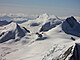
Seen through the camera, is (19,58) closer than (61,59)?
No

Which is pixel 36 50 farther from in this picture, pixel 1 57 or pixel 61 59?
pixel 61 59

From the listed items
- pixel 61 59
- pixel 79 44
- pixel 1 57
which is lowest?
pixel 1 57

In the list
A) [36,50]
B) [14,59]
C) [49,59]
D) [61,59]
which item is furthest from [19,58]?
[61,59]

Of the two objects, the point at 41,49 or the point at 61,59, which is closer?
the point at 61,59

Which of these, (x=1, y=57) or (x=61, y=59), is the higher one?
(x=61, y=59)

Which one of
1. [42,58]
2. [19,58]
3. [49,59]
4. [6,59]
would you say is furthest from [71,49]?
[6,59]

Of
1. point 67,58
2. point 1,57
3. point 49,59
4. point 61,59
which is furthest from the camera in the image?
point 1,57

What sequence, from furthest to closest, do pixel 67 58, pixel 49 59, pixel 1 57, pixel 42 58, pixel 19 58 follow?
pixel 1 57 < pixel 19 58 < pixel 42 58 < pixel 49 59 < pixel 67 58

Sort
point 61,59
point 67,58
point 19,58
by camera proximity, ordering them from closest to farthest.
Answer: point 67,58 < point 61,59 < point 19,58

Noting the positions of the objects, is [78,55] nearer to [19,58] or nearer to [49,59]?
[49,59]
